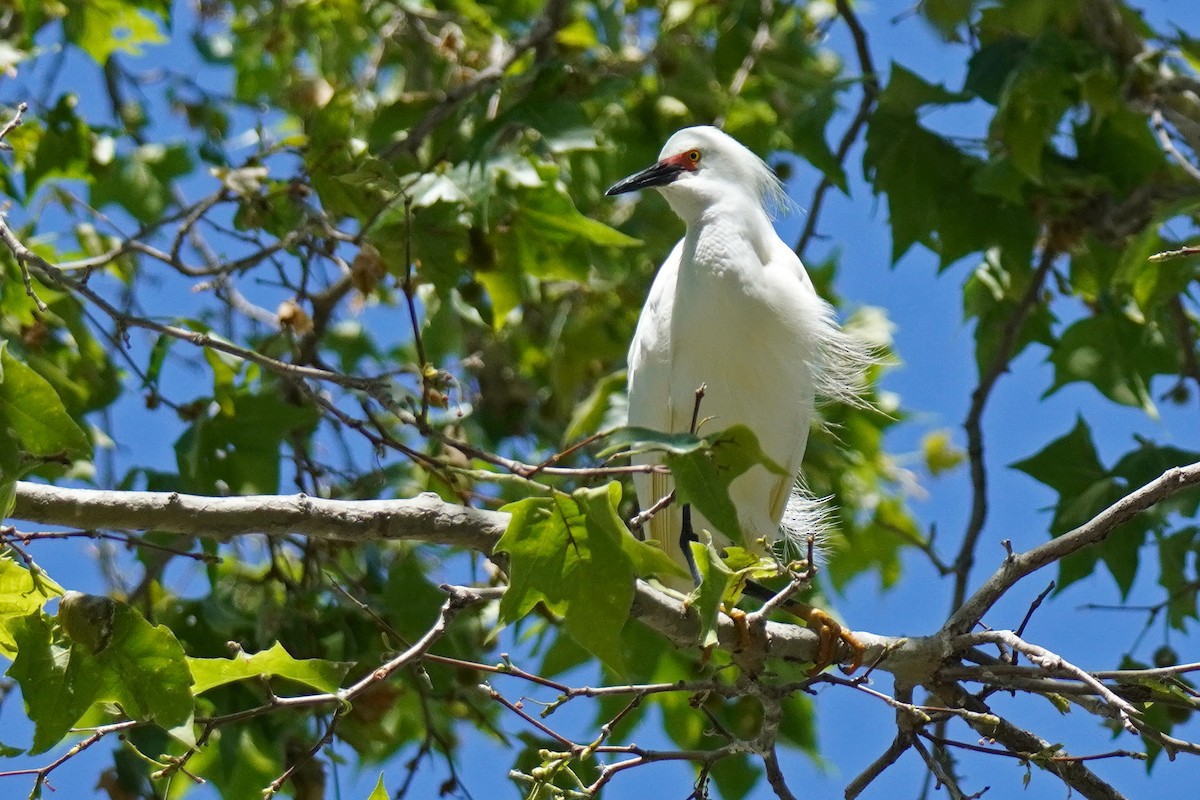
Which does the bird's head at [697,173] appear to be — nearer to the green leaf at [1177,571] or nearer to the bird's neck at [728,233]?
the bird's neck at [728,233]

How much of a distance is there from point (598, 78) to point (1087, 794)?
2.27m

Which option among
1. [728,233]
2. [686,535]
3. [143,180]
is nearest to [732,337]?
[728,233]

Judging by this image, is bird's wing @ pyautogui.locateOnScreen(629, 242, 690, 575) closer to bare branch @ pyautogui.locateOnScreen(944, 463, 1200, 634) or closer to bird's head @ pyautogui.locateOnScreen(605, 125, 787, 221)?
bird's head @ pyautogui.locateOnScreen(605, 125, 787, 221)

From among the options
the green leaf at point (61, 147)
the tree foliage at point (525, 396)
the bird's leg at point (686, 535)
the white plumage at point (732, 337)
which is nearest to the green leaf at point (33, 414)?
the tree foliage at point (525, 396)

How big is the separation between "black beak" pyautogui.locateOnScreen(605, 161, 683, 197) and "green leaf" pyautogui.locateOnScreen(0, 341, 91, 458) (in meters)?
1.63

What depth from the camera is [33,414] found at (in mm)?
1707

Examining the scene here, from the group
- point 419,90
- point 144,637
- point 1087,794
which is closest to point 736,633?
point 1087,794

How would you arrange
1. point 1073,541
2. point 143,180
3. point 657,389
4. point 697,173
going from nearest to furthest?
point 1073,541, point 657,389, point 697,173, point 143,180

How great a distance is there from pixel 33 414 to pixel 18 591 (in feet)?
0.86

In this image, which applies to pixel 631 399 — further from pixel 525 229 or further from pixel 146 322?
pixel 146 322

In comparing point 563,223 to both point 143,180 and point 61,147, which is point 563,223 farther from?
point 143,180

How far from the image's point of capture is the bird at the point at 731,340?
2.79 meters

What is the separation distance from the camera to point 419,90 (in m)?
5.10

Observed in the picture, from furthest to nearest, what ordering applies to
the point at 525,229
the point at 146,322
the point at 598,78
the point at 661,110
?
the point at 661,110, the point at 598,78, the point at 525,229, the point at 146,322
